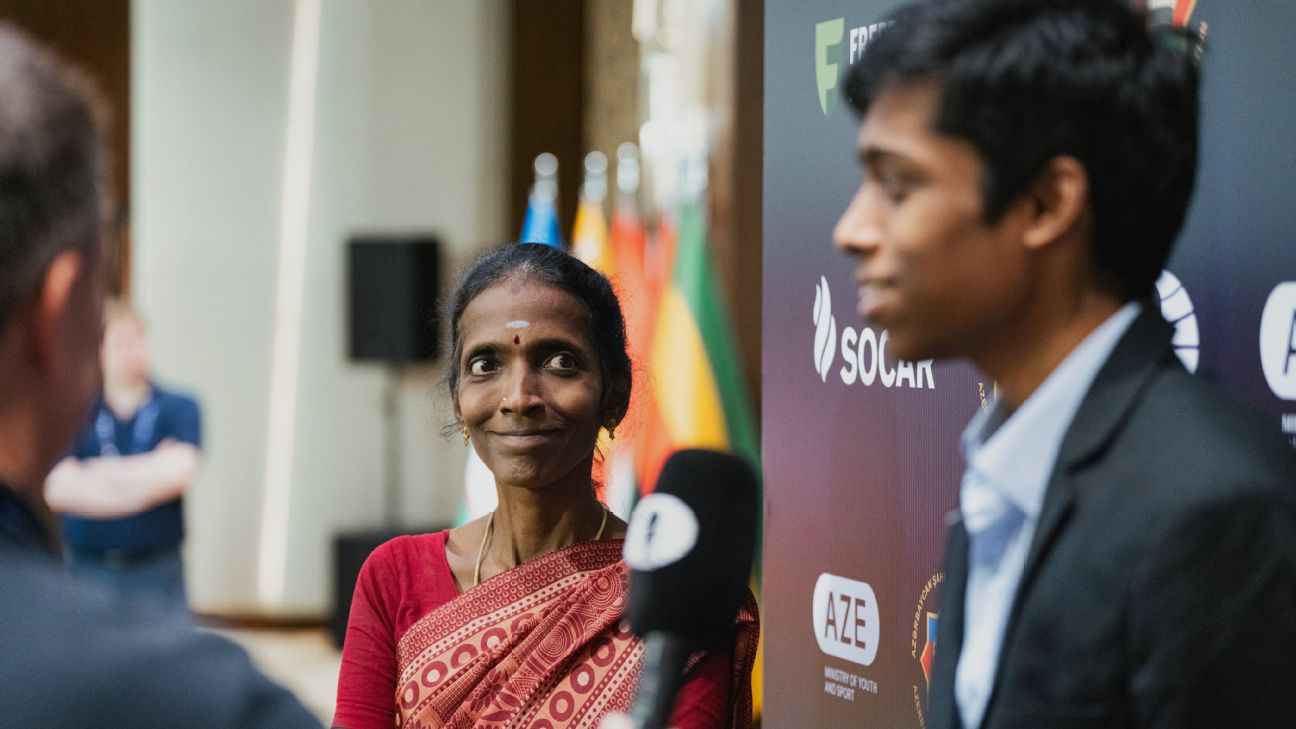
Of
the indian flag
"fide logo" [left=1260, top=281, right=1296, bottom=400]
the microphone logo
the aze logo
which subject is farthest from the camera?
the indian flag

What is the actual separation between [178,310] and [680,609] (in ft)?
24.0

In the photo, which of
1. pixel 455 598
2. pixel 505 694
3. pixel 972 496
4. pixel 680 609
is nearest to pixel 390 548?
pixel 455 598

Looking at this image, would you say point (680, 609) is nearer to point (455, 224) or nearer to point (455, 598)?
point (455, 598)

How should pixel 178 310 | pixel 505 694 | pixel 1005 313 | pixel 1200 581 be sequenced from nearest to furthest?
1. pixel 1200 581
2. pixel 1005 313
3. pixel 505 694
4. pixel 178 310

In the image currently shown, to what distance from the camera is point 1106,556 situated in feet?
3.11

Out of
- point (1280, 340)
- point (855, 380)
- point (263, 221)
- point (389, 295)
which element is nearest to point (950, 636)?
point (1280, 340)

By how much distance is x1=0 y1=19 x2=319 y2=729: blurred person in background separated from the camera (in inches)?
30.2

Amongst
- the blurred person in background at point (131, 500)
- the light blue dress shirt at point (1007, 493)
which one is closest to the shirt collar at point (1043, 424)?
the light blue dress shirt at point (1007, 493)

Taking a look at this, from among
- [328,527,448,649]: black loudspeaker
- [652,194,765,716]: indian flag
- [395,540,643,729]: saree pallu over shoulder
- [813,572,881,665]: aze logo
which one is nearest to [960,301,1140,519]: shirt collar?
[395,540,643,729]: saree pallu over shoulder

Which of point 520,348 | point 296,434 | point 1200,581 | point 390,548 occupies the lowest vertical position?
point 296,434

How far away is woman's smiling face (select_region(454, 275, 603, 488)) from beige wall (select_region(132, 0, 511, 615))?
629 centimetres

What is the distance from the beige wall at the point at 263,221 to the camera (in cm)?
787

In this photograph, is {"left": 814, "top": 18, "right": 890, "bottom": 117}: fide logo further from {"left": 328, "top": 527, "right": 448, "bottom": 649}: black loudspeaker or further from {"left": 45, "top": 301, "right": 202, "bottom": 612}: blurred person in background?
{"left": 328, "top": 527, "right": 448, "bottom": 649}: black loudspeaker

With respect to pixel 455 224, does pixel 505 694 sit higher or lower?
lower
